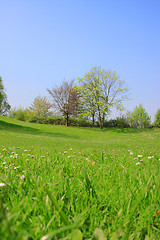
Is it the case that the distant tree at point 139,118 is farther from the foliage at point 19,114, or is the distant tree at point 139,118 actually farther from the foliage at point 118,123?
the foliage at point 19,114

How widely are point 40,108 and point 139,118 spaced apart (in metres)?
26.4

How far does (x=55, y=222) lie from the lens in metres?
0.90

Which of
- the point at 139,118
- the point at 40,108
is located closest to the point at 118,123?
the point at 139,118

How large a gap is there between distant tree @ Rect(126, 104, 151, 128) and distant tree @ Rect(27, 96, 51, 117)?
2060cm

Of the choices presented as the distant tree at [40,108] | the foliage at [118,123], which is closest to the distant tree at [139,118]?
the foliage at [118,123]

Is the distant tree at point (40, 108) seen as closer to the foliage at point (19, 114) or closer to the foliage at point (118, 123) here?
the foliage at point (19, 114)

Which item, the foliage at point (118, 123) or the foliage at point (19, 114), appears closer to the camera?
the foliage at point (118, 123)

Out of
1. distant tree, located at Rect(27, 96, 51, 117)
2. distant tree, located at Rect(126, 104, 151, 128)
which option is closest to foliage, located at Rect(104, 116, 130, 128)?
distant tree, located at Rect(126, 104, 151, 128)

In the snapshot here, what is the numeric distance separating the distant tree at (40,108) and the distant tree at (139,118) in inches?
811

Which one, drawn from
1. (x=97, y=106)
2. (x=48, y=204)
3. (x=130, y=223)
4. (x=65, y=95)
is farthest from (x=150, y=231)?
(x=65, y=95)

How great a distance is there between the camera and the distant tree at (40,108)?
144ft

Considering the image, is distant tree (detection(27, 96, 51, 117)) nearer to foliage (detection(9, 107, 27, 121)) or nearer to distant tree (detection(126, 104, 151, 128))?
foliage (detection(9, 107, 27, 121))

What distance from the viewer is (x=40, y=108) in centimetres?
4584

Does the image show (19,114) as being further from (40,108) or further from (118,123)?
(118,123)
